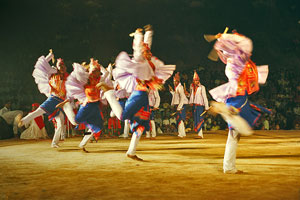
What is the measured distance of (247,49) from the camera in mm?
4586

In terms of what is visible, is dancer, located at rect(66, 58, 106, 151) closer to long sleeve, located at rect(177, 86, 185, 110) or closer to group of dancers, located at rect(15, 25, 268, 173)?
group of dancers, located at rect(15, 25, 268, 173)

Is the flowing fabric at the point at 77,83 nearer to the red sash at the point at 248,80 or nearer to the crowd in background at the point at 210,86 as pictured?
the red sash at the point at 248,80

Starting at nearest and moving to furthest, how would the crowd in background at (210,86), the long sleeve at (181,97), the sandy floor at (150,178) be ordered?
the sandy floor at (150,178), the long sleeve at (181,97), the crowd in background at (210,86)

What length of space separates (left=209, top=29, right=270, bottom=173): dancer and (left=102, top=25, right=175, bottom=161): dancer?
1.49 meters

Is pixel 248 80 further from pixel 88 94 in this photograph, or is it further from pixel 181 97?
pixel 181 97

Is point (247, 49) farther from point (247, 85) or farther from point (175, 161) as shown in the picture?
point (175, 161)

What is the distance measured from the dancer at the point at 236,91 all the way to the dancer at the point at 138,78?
1490mm

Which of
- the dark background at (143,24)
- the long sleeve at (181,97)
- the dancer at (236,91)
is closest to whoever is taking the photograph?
the dancer at (236,91)

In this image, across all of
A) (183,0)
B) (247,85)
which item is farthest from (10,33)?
(247,85)

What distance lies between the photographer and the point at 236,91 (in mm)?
4645

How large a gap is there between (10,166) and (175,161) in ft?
8.61

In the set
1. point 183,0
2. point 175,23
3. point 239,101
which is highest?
point 183,0

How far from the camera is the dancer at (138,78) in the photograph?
5.83m

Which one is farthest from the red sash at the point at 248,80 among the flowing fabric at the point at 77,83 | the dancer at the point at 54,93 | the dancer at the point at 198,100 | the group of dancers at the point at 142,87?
the dancer at the point at 198,100
